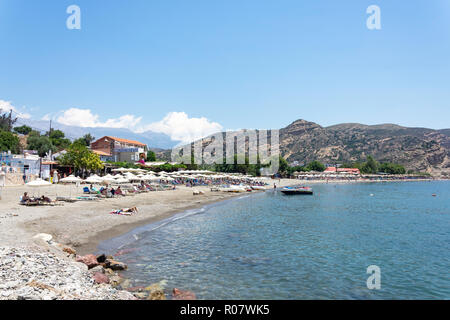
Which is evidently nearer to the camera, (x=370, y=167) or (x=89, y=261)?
(x=89, y=261)

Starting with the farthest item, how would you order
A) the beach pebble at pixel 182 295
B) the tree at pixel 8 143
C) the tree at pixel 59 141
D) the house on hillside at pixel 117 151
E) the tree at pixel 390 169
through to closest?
the tree at pixel 390 169 < the house on hillside at pixel 117 151 < the tree at pixel 59 141 < the tree at pixel 8 143 < the beach pebble at pixel 182 295

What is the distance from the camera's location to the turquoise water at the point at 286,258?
1084cm

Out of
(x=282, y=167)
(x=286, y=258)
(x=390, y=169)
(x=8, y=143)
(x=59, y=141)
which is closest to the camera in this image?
(x=286, y=258)

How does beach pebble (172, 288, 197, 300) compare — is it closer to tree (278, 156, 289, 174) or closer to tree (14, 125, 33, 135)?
tree (278, 156, 289, 174)

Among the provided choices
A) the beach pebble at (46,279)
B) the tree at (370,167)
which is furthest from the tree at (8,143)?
the tree at (370,167)

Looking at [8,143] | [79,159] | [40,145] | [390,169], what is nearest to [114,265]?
[79,159]

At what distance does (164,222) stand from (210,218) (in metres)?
4.74

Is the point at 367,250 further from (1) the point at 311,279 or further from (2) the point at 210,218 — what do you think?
(2) the point at 210,218

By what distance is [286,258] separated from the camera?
14.6m

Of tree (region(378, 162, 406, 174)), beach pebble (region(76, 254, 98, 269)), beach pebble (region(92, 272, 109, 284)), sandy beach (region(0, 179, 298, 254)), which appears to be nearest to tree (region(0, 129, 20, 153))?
sandy beach (region(0, 179, 298, 254))

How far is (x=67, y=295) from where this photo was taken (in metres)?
7.55

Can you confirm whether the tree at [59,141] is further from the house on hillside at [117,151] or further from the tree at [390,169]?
the tree at [390,169]

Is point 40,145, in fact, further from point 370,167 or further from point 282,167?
point 370,167
